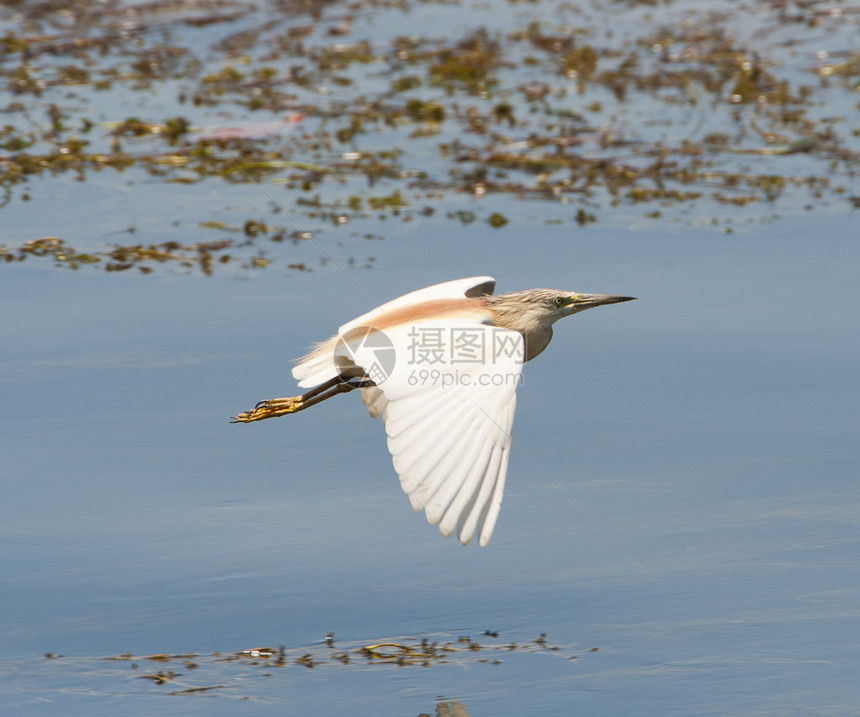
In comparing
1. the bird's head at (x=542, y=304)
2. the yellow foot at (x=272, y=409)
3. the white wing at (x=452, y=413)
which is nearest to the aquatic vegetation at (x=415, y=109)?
the yellow foot at (x=272, y=409)

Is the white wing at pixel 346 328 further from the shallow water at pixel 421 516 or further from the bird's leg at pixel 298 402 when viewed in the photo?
the shallow water at pixel 421 516

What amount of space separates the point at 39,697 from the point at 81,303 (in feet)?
10.7

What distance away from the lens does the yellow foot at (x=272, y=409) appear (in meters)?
5.32

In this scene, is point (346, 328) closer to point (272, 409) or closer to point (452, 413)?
point (272, 409)

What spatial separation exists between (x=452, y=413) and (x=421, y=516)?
1.23 metres

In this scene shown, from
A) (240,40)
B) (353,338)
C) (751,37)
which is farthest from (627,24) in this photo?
(353,338)

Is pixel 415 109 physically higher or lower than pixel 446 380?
higher

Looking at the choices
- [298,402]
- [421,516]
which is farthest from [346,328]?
[421,516]

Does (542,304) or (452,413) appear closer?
(452,413)

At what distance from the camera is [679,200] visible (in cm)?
859

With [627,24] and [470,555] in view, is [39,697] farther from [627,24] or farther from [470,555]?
[627,24]

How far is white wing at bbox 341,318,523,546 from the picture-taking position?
12.9 ft

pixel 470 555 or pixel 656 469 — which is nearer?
pixel 470 555

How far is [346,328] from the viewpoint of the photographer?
500 centimetres
